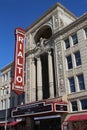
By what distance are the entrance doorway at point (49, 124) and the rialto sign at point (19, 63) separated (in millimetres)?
6193

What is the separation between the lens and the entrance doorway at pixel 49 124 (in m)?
27.9

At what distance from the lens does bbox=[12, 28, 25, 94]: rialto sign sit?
104 ft


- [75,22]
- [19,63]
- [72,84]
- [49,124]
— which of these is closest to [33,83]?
[19,63]

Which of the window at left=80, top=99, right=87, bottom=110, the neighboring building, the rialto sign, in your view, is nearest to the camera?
the window at left=80, top=99, right=87, bottom=110

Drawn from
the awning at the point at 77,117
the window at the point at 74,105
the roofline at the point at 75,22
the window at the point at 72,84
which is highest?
the roofline at the point at 75,22

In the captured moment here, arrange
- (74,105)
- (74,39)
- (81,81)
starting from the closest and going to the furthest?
1. (74,105)
2. (81,81)
3. (74,39)

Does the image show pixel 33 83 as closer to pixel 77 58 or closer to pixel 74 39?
pixel 77 58

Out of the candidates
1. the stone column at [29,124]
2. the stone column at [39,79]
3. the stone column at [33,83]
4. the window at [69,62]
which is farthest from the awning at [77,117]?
the stone column at [33,83]

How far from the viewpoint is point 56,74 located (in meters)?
29.9

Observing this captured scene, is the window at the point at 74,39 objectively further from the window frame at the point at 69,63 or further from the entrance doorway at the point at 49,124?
the entrance doorway at the point at 49,124

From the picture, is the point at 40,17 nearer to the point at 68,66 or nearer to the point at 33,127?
the point at 68,66

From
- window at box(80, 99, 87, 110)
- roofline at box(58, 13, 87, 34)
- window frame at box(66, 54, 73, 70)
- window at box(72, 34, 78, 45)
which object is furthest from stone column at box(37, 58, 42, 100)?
window at box(80, 99, 87, 110)

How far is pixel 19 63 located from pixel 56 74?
7309 mm

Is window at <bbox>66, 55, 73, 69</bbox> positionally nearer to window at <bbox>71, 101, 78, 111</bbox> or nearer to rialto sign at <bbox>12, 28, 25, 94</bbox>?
window at <bbox>71, 101, 78, 111</bbox>
